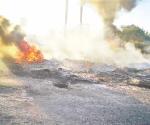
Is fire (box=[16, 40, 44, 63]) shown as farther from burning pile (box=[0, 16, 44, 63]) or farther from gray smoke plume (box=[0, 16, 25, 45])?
gray smoke plume (box=[0, 16, 25, 45])

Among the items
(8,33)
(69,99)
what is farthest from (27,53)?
(69,99)

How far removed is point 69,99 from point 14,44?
1185 cm

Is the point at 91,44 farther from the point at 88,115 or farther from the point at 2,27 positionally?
the point at 88,115

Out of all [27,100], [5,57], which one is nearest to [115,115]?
[27,100]

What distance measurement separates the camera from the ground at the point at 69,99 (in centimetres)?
1181

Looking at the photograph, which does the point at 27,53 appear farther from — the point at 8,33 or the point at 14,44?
the point at 8,33

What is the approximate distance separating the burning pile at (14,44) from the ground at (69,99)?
8.00ft

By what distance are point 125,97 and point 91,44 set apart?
32.4 meters

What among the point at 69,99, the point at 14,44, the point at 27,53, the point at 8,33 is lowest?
the point at 69,99

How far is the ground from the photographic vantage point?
38.8 ft

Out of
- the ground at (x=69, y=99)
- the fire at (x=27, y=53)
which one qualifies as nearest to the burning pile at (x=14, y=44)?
the fire at (x=27, y=53)

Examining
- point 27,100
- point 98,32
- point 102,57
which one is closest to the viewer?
point 27,100

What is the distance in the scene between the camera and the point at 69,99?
14992mm

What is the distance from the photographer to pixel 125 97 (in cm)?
1658
